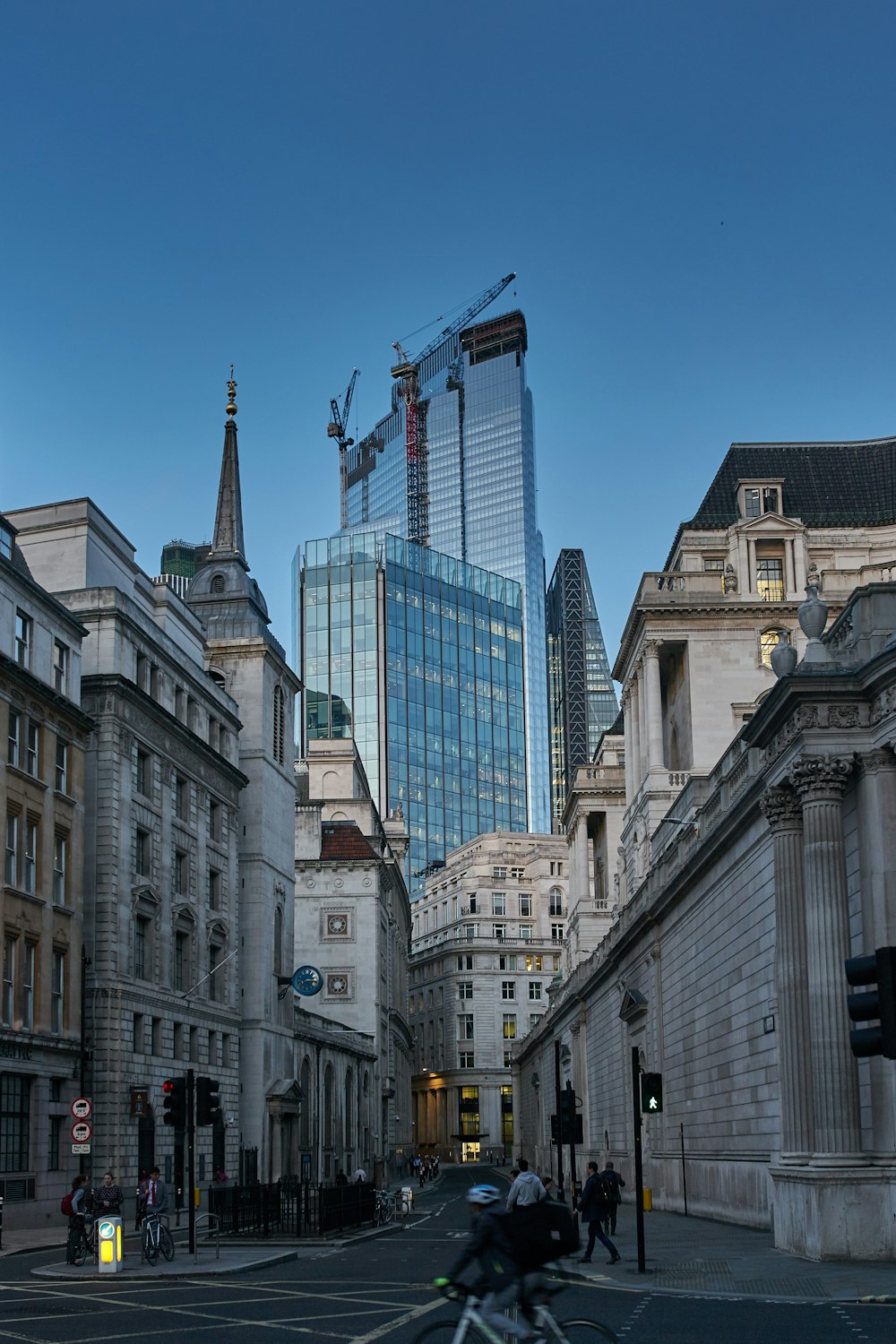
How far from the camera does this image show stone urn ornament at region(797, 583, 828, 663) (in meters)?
27.8

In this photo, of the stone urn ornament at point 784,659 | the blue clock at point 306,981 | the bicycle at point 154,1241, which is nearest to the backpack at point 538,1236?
the stone urn ornament at point 784,659

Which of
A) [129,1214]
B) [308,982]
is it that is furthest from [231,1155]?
[129,1214]

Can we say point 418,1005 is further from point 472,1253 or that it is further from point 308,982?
point 472,1253

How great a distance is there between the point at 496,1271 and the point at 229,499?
67630mm

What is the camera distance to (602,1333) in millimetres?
13414

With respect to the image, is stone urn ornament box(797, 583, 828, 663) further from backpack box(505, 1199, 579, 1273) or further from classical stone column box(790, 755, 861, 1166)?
backpack box(505, 1199, 579, 1273)

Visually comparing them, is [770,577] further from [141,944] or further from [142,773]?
[141,944]

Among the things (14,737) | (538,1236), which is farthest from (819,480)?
(538,1236)

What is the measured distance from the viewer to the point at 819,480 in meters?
73.9

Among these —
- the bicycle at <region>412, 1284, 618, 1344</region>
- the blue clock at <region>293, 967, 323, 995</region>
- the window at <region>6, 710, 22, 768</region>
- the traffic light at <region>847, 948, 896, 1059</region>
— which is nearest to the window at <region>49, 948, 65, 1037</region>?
the window at <region>6, 710, 22, 768</region>

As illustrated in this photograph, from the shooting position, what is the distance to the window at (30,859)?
4447 cm

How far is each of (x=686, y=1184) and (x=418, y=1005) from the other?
128389mm

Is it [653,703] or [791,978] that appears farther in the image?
[653,703]

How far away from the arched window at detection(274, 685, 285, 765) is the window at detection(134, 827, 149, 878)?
17984mm
